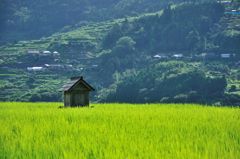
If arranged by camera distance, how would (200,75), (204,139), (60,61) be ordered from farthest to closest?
(60,61), (200,75), (204,139)

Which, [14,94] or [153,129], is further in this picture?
[14,94]

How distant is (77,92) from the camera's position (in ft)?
97.0

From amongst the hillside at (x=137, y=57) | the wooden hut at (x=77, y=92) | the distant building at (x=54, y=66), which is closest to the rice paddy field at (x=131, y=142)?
the wooden hut at (x=77, y=92)

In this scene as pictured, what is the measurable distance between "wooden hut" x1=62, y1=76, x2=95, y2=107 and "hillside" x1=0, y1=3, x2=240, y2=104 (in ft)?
216

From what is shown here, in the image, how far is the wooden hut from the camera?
29.2 meters

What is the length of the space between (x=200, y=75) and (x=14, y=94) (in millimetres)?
40640

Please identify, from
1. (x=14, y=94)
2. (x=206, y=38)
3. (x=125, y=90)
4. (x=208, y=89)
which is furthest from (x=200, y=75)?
(x=206, y=38)

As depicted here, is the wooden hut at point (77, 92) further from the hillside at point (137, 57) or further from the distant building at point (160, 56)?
the distant building at point (160, 56)

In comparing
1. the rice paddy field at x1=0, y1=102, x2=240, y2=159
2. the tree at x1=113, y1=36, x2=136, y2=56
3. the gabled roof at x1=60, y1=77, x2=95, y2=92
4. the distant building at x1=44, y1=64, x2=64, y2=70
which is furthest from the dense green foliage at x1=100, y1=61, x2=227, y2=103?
the rice paddy field at x1=0, y1=102, x2=240, y2=159

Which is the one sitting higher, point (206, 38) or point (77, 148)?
point (206, 38)

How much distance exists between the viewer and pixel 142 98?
10388 centimetres

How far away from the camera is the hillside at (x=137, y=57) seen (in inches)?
4309

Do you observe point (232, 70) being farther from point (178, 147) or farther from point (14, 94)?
point (178, 147)

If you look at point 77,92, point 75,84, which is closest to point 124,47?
point 77,92
